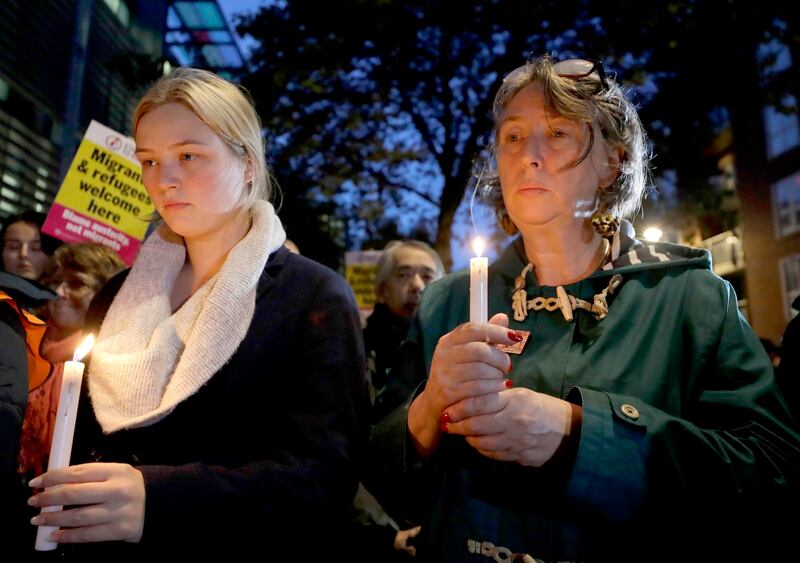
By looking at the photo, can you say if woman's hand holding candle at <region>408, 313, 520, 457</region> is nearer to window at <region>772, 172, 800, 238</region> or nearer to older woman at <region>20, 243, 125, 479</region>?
older woman at <region>20, 243, 125, 479</region>

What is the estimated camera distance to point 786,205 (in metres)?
21.5

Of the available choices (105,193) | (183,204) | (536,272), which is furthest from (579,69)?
(105,193)

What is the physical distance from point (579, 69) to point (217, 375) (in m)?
1.38

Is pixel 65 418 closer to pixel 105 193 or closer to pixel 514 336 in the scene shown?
pixel 514 336

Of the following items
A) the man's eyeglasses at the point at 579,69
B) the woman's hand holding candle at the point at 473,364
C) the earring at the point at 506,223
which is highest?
the man's eyeglasses at the point at 579,69

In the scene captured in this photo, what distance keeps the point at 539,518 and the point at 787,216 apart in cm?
2355

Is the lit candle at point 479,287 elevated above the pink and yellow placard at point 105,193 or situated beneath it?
situated beneath

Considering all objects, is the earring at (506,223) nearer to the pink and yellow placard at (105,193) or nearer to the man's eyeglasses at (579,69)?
the man's eyeglasses at (579,69)

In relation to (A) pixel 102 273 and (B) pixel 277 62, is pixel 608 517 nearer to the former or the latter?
(A) pixel 102 273

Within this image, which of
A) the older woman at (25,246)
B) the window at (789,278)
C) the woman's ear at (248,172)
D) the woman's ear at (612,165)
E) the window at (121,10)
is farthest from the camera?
the window at (789,278)

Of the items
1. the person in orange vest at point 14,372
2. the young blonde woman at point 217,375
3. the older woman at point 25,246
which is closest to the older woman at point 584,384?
the young blonde woman at point 217,375

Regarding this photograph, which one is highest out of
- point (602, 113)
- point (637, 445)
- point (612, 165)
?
point (602, 113)

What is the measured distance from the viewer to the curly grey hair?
6.04 feet

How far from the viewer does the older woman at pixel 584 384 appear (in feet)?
4.65
